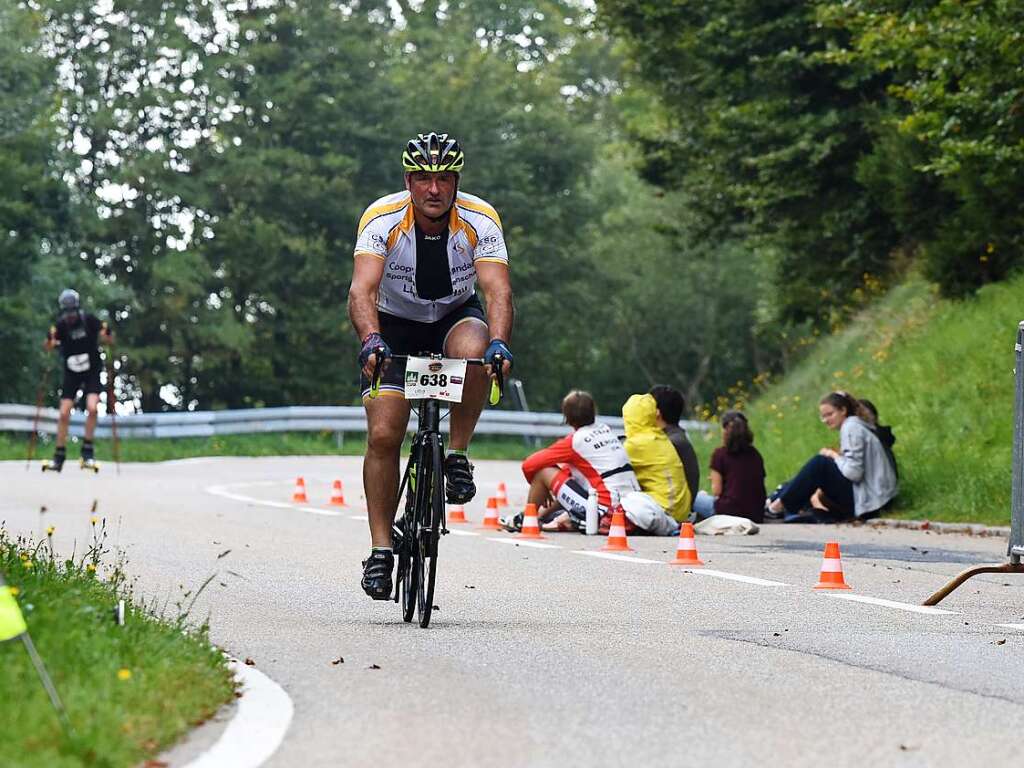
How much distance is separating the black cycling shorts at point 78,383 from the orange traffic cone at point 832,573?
13979mm

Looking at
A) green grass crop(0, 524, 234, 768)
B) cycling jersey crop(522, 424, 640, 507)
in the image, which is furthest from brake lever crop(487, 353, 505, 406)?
cycling jersey crop(522, 424, 640, 507)

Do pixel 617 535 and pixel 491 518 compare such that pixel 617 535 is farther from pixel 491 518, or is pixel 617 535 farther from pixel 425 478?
pixel 425 478

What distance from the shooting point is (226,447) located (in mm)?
35344

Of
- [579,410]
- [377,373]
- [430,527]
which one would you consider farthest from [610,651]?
[579,410]

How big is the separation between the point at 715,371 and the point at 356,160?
1533 centimetres

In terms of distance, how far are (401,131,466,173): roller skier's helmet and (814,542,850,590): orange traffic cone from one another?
370 cm

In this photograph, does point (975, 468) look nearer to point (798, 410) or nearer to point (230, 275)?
point (798, 410)

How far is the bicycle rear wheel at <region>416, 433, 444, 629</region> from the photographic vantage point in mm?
9445

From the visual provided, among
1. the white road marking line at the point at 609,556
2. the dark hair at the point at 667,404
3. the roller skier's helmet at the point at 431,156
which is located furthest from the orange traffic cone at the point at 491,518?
the roller skier's helmet at the point at 431,156

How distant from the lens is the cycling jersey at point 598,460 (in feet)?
53.5

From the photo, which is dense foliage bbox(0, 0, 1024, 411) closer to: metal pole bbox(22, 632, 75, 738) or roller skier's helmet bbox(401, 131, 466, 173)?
roller skier's helmet bbox(401, 131, 466, 173)

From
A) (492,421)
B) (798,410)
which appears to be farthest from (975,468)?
(492,421)

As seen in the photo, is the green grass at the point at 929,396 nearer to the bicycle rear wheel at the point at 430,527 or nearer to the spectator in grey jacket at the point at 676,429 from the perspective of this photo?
the spectator in grey jacket at the point at 676,429

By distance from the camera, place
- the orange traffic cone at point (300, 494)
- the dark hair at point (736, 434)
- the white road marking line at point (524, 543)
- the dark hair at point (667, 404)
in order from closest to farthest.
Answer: the white road marking line at point (524, 543) → the dark hair at point (667, 404) → the dark hair at point (736, 434) → the orange traffic cone at point (300, 494)
